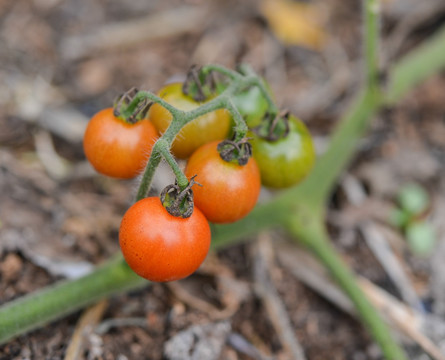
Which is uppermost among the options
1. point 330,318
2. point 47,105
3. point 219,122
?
point 219,122

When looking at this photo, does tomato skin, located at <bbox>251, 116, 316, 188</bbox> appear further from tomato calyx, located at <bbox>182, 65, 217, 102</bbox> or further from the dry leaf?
the dry leaf

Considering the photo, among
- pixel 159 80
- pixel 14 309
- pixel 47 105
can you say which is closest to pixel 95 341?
pixel 14 309

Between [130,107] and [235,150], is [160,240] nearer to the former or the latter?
[235,150]

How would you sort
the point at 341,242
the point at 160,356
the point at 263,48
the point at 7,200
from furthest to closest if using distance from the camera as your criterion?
the point at 263,48, the point at 341,242, the point at 7,200, the point at 160,356

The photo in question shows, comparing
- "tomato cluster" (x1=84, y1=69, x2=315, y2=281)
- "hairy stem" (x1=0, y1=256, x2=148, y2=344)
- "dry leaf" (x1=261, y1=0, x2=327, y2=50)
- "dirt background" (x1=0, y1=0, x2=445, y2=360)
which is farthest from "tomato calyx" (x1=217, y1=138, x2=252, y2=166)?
"dry leaf" (x1=261, y1=0, x2=327, y2=50)

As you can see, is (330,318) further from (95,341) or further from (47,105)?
(47,105)

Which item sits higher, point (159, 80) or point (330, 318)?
point (159, 80)

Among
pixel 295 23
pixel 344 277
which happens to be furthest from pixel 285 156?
pixel 295 23

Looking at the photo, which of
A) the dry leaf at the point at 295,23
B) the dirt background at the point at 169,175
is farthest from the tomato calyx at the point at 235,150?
the dry leaf at the point at 295,23
